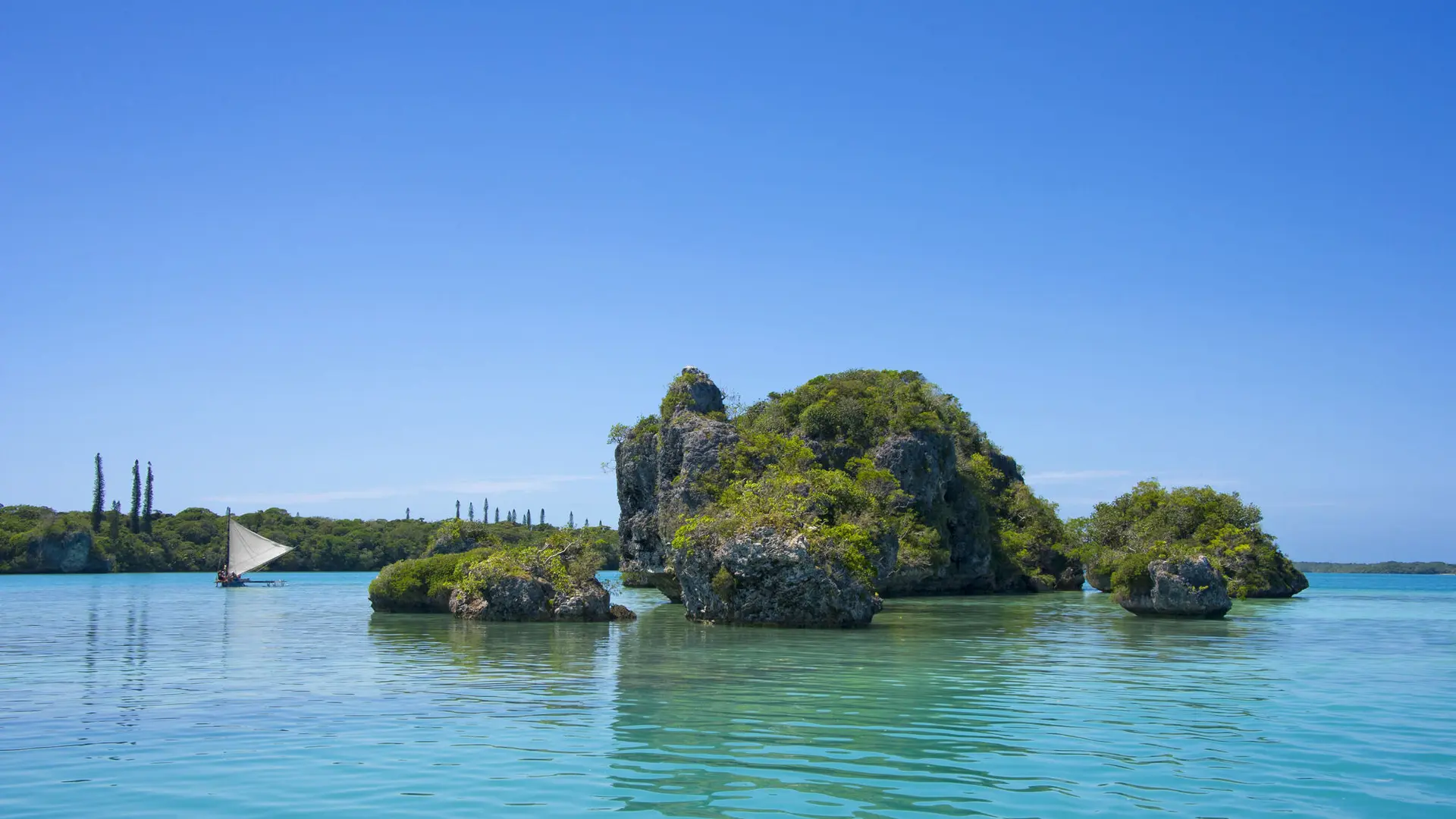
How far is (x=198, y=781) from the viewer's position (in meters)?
10.5

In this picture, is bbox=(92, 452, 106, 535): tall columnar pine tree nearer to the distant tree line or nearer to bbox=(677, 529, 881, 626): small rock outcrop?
the distant tree line

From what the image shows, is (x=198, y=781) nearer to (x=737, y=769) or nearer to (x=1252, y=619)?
(x=737, y=769)

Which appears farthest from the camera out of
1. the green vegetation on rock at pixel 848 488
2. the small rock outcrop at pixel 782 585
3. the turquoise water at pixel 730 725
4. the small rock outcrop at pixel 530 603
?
the small rock outcrop at pixel 530 603

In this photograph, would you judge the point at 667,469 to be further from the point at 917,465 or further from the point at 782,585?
the point at 782,585

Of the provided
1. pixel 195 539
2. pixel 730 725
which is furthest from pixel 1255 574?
pixel 195 539

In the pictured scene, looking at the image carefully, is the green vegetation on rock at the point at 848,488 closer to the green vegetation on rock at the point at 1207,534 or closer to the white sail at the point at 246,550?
the green vegetation on rock at the point at 1207,534

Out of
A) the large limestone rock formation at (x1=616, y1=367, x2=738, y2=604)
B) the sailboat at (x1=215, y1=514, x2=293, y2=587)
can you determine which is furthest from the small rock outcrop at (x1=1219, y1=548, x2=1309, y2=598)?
the sailboat at (x1=215, y1=514, x2=293, y2=587)

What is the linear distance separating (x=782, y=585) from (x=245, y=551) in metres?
58.7

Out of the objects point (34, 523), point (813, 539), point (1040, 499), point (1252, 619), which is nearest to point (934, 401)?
point (1040, 499)

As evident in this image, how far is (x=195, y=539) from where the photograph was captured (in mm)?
123875

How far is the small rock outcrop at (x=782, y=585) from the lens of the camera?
32094 mm

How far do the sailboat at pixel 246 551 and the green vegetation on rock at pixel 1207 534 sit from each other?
5803 cm

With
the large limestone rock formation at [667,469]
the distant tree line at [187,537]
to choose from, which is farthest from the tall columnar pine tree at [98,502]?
the large limestone rock formation at [667,469]

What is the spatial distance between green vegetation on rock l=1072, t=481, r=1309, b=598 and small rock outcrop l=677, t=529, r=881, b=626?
2783cm
